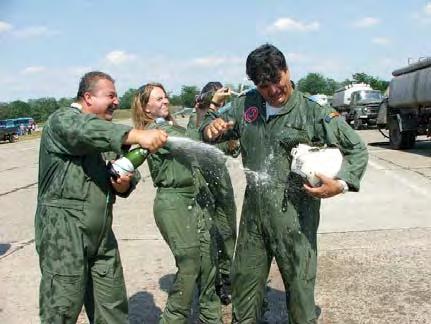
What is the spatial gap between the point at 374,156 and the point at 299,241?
43.6 ft

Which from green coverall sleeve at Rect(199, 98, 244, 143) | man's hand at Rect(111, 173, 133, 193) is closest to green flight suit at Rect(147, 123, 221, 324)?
green coverall sleeve at Rect(199, 98, 244, 143)

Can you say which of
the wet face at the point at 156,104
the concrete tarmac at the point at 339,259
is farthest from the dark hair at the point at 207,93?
the wet face at the point at 156,104

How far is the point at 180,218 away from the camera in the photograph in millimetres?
3953

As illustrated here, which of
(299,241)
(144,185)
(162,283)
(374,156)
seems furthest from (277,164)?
(374,156)

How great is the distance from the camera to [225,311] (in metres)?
4.77

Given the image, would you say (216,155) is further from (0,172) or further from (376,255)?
(0,172)

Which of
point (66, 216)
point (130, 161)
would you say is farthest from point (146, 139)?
point (66, 216)

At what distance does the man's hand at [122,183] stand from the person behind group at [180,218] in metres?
0.57

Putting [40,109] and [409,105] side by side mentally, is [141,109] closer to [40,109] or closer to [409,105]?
[409,105]

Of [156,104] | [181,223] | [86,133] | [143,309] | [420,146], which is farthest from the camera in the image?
[420,146]

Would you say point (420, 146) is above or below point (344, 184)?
below

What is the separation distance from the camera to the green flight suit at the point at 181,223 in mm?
3936

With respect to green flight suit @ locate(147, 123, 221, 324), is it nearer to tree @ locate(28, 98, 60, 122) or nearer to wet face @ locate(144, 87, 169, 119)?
wet face @ locate(144, 87, 169, 119)

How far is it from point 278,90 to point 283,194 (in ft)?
1.97
